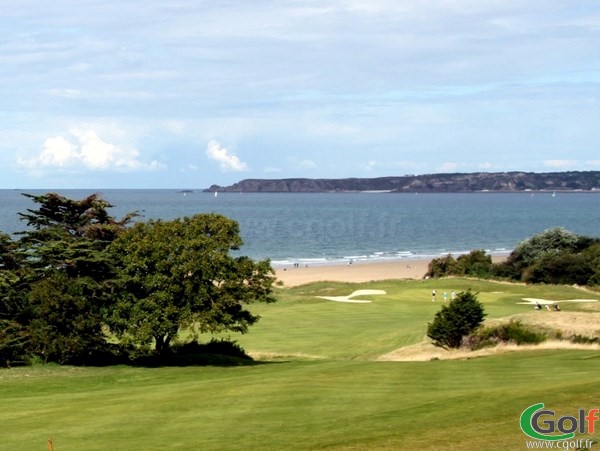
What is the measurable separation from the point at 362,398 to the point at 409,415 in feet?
9.13

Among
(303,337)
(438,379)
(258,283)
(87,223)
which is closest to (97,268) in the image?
(87,223)

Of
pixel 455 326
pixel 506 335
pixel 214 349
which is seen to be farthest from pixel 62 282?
pixel 506 335

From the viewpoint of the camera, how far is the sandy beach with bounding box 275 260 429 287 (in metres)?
100

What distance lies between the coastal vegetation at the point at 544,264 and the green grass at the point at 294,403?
47796mm

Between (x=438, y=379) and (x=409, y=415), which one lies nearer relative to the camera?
(x=409, y=415)

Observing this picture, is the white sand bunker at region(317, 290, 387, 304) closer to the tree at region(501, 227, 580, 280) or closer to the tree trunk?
the tree at region(501, 227, 580, 280)

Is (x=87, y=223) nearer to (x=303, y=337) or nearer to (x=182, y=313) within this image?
(x=182, y=313)

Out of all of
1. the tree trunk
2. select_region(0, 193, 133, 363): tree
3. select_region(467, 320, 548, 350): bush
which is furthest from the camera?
select_region(467, 320, 548, 350): bush

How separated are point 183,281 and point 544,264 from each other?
52.4m

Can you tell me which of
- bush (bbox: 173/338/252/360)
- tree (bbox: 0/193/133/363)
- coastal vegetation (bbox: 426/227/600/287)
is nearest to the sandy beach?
coastal vegetation (bbox: 426/227/600/287)

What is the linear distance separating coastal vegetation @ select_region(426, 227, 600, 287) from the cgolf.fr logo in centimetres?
6011

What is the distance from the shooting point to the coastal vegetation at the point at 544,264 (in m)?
78.5

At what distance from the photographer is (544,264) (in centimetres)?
8062

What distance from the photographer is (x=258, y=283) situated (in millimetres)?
36062
